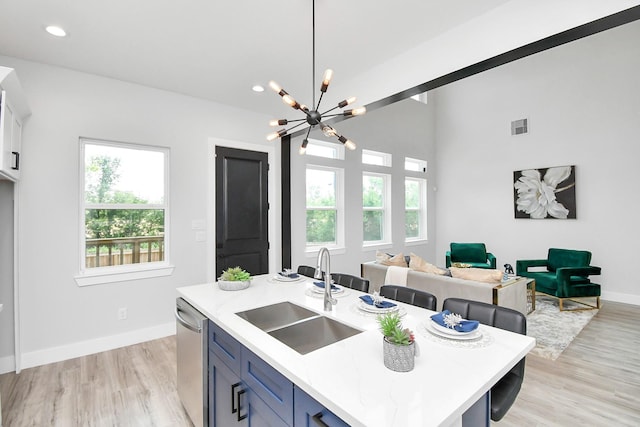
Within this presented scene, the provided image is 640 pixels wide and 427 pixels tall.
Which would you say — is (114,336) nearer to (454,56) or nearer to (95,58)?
(95,58)

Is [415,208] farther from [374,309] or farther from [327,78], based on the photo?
[374,309]

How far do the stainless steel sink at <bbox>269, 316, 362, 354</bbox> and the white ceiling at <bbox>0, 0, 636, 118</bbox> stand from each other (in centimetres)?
211

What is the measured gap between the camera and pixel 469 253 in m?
5.79

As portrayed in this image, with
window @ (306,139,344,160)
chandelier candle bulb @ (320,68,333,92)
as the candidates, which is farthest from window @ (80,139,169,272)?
Result: chandelier candle bulb @ (320,68,333,92)

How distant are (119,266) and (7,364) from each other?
45.9 inches

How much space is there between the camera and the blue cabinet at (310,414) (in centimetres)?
97

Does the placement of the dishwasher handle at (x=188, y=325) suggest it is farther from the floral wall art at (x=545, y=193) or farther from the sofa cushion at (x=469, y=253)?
the floral wall art at (x=545, y=193)

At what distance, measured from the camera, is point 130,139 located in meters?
3.45

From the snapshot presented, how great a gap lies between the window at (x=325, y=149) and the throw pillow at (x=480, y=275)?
9.08 feet

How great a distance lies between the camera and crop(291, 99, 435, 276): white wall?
15.6ft

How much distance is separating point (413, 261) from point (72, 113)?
13.0 feet

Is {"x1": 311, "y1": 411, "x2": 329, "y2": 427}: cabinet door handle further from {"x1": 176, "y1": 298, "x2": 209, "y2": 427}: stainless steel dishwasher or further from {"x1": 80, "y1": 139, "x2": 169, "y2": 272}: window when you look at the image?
{"x1": 80, "y1": 139, "x2": 169, "y2": 272}: window

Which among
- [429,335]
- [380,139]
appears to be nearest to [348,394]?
[429,335]

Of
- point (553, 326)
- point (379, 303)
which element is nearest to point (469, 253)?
point (553, 326)
